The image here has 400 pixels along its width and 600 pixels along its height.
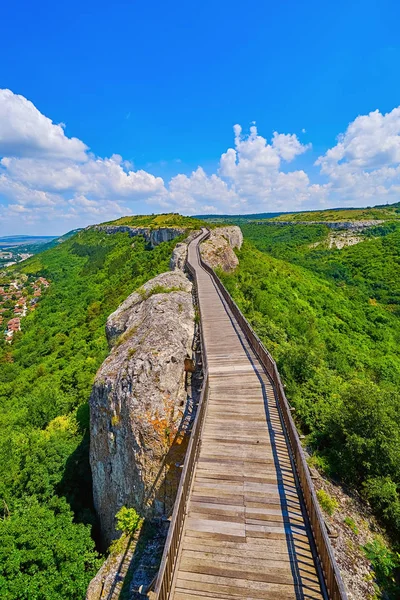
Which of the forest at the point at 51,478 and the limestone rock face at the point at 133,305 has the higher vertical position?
the limestone rock face at the point at 133,305

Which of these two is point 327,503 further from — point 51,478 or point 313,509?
point 51,478

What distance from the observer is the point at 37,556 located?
1093cm

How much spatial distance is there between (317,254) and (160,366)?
10230 centimetres

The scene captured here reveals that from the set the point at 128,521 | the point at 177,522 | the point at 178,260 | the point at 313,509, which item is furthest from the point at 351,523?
the point at 178,260

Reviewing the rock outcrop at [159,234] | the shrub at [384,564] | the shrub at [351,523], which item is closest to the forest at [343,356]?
the shrub at [384,564]

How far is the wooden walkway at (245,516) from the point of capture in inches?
225

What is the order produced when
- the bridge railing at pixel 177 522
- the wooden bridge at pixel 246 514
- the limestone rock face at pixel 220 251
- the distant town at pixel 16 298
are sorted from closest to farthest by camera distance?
1. the bridge railing at pixel 177 522
2. the wooden bridge at pixel 246 514
3. the limestone rock face at pixel 220 251
4. the distant town at pixel 16 298

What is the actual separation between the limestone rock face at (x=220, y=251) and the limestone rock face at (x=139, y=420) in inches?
1019

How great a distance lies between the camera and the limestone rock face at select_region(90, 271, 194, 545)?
34.3ft

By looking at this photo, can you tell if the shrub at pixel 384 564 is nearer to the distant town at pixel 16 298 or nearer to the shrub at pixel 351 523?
the shrub at pixel 351 523

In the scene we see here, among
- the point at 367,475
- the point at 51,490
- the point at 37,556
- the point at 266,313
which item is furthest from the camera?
the point at 266,313

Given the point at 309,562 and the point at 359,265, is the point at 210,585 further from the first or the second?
the point at 359,265

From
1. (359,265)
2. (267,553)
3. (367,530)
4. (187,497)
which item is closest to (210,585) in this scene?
(267,553)

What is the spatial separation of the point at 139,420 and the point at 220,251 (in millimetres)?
35140
